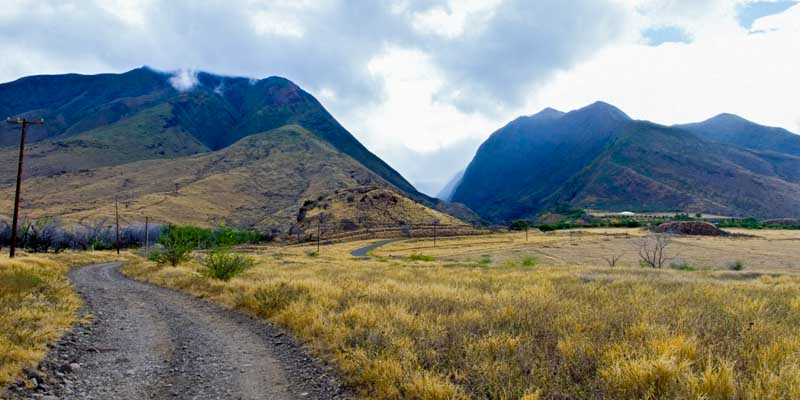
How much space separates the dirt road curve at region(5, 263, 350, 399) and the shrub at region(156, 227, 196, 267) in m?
18.7

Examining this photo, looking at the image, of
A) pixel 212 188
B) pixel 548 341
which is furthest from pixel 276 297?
pixel 212 188

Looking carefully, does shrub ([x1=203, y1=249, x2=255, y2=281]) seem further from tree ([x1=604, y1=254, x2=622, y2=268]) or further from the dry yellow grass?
tree ([x1=604, y1=254, x2=622, y2=268])

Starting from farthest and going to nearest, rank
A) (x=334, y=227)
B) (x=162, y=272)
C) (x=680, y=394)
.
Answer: (x=334, y=227) → (x=162, y=272) → (x=680, y=394)

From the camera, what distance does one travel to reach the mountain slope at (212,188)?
120875mm

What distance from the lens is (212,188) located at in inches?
5645

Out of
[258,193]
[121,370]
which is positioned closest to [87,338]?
[121,370]

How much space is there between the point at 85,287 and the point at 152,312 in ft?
31.3

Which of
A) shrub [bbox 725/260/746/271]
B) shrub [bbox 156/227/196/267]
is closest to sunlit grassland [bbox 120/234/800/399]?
shrub [bbox 156/227/196/267]

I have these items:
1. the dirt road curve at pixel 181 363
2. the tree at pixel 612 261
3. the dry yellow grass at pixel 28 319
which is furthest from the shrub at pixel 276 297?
the tree at pixel 612 261

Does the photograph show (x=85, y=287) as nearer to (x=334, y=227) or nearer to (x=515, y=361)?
(x=515, y=361)

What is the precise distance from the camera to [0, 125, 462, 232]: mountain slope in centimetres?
12088

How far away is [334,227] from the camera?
106m

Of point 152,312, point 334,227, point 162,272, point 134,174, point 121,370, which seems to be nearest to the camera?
point 121,370

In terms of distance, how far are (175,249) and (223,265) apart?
39.8 feet
